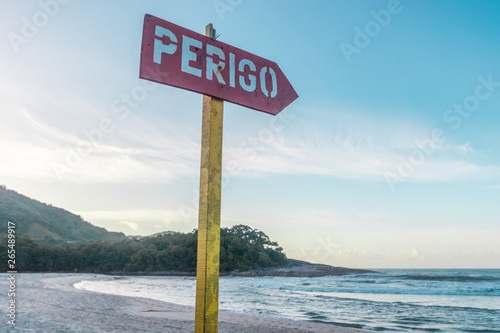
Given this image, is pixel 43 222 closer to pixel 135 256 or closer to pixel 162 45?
pixel 135 256

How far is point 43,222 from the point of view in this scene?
116375 millimetres

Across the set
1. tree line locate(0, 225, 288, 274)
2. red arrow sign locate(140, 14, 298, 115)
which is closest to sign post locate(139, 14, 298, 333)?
red arrow sign locate(140, 14, 298, 115)

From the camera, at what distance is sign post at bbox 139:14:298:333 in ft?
7.35

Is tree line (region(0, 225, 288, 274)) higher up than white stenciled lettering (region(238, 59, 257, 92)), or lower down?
lower down

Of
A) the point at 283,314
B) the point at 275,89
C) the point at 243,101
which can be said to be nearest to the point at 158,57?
the point at 243,101

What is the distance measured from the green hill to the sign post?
106 meters

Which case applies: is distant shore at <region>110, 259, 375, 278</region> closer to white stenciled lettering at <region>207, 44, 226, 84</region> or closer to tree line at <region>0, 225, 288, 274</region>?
tree line at <region>0, 225, 288, 274</region>

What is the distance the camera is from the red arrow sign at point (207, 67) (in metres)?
2.41

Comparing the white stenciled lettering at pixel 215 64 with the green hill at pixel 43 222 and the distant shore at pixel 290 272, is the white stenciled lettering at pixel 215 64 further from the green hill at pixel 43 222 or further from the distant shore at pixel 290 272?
the green hill at pixel 43 222

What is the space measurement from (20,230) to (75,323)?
11261 centimetres

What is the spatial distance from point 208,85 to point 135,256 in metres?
76.9

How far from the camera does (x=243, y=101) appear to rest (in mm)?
2746

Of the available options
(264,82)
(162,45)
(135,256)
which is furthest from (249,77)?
(135,256)

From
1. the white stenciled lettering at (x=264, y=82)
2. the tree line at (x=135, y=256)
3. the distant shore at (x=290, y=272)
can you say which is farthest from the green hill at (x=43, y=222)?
the white stenciled lettering at (x=264, y=82)
